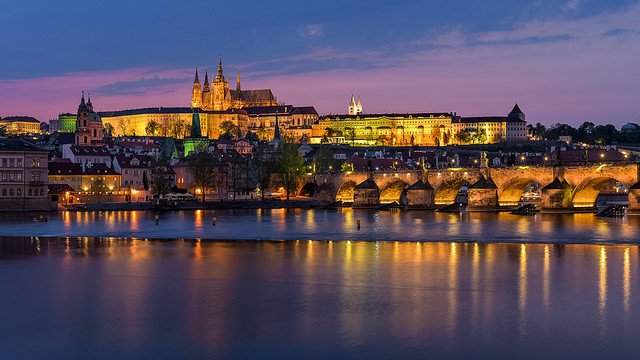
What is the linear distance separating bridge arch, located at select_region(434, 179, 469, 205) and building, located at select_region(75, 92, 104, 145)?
63.5 m

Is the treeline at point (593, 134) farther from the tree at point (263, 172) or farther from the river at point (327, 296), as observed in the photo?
the river at point (327, 296)

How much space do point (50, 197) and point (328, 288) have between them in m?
51.2

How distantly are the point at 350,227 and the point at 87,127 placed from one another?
80384 mm

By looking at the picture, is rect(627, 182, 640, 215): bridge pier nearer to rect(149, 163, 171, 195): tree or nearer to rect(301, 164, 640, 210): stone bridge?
rect(301, 164, 640, 210): stone bridge

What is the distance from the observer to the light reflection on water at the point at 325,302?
1936 cm

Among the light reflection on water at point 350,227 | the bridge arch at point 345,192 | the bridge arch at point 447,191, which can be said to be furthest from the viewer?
the bridge arch at point 345,192

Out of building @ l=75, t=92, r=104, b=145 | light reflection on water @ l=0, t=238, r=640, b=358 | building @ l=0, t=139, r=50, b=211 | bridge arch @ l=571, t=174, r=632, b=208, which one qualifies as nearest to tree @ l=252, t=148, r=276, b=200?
building @ l=0, t=139, r=50, b=211

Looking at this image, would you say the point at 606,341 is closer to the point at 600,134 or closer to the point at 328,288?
the point at 328,288

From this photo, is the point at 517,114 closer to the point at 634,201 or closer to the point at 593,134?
the point at 593,134

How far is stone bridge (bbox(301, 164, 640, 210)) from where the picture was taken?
189ft

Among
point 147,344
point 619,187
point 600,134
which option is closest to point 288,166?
point 619,187

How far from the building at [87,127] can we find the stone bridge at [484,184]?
153ft

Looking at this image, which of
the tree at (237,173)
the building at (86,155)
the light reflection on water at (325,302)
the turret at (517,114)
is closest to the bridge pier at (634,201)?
the light reflection on water at (325,302)

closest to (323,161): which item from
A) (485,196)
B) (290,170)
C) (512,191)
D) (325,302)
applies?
(290,170)
